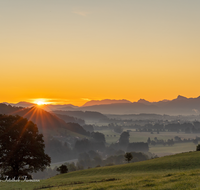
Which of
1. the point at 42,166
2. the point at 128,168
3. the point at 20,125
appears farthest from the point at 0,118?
the point at 128,168

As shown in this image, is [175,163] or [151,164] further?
[151,164]

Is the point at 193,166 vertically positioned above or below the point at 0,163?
below

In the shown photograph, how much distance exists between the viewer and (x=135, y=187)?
2169 cm

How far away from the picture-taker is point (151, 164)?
5503 centimetres

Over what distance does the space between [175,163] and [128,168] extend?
476 inches

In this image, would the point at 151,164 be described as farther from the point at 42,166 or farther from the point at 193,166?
the point at 42,166

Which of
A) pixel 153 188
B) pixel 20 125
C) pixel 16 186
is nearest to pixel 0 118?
pixel 20 125

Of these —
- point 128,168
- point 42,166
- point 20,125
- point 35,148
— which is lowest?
point 128,168

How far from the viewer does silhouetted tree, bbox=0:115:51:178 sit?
1999 inches

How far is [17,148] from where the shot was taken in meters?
50.9

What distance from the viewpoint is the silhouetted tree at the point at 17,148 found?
50784 mm

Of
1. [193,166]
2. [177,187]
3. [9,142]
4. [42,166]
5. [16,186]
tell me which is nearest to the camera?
[177,187]

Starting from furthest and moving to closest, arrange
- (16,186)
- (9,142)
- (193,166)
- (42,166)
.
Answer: (42,166)
(9,142)
(193,166)
(16,186)

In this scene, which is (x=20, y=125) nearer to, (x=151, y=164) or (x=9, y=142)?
(x=9, y=142)
